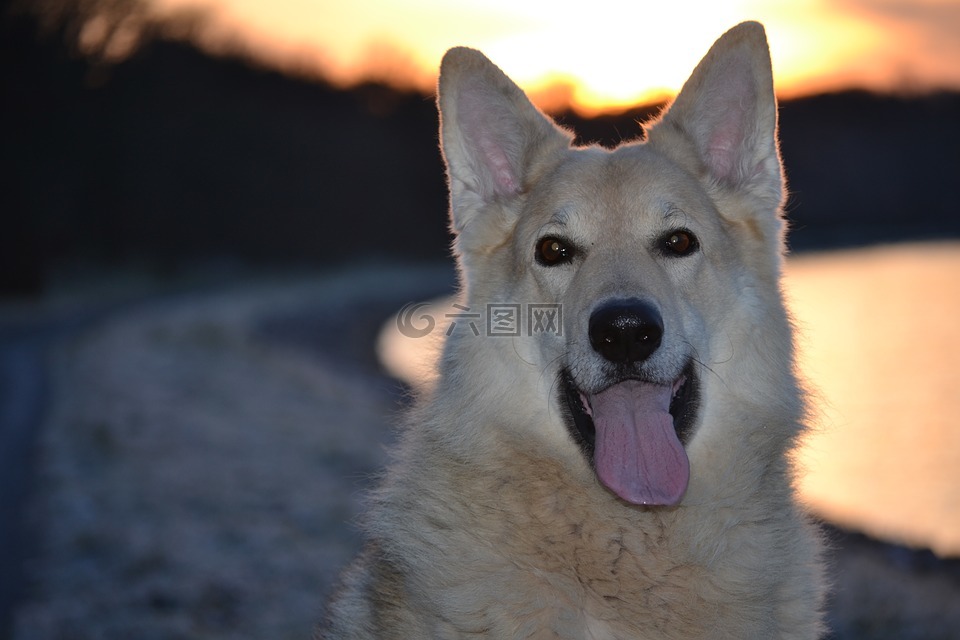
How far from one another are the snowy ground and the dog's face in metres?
0.95

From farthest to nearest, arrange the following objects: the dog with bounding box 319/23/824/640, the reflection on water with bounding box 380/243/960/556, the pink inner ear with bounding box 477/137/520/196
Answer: the reflection on water with bounding box 380/243/960/556, the pink inner ear with bounding box 477/137/520/196, the dog with bounding box 319/23/824/640

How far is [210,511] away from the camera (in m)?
8.25

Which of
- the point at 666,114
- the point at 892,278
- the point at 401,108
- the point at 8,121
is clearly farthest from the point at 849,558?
the point at 401,108

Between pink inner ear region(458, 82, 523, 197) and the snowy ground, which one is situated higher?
pink inner ear region(458, 82, 523, 197)

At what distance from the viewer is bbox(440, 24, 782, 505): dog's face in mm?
3975

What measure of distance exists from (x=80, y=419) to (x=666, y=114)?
854 centimetres

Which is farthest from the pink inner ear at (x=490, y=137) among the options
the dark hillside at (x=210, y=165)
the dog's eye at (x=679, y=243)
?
the dark hillside at (x=210, y=165)

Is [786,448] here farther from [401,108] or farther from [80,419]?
[401,108]

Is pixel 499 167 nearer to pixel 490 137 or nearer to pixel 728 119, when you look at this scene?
pixel 490 137

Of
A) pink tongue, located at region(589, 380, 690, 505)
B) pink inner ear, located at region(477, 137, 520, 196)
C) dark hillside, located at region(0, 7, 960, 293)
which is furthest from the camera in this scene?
dark hillside, located at region(0, 7, 960, 293)

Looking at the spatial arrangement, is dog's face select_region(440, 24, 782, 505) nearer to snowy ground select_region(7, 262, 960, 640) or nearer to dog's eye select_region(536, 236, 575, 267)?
dog's eye select_region(536, 236, 575, 267)

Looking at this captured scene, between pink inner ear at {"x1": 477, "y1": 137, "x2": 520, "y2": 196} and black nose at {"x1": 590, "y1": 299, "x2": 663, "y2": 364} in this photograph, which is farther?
pink inner ear at {"x1": 477, "y1": 137, "x2": 520, "y2": 196}

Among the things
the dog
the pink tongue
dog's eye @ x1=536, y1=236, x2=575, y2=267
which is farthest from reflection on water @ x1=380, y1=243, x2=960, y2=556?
the pink tongue

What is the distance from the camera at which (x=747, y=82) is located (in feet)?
13.9
